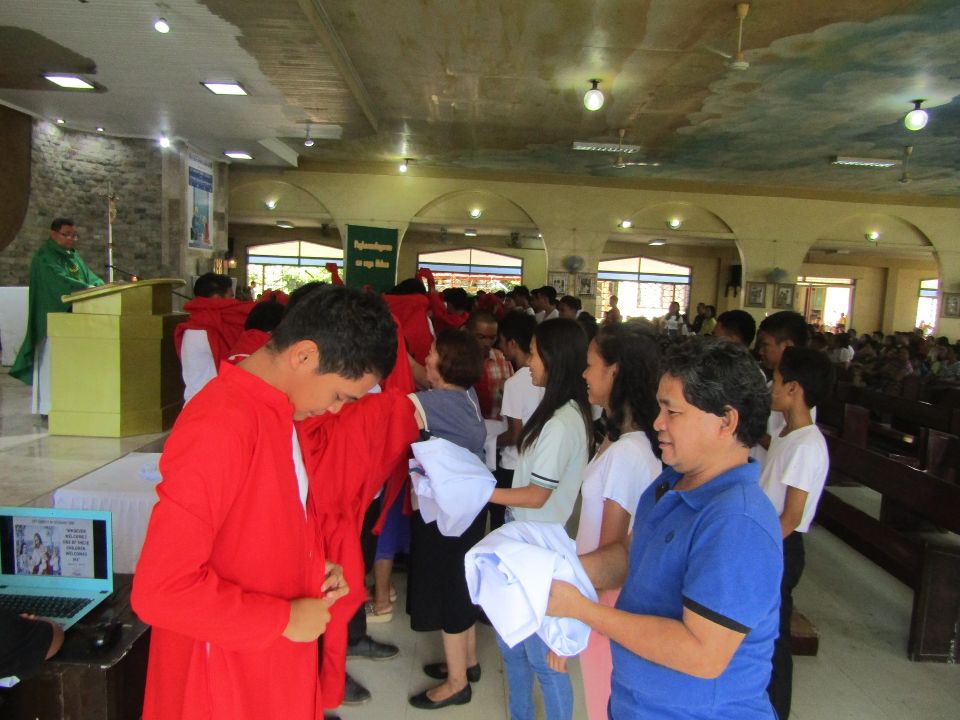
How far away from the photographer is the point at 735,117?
8219 mm

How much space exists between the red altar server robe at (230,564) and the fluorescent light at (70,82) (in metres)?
7.09

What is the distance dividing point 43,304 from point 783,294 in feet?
40.8

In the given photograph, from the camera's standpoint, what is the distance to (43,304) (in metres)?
5.84

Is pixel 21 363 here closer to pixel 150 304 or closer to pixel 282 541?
pixel 150 304

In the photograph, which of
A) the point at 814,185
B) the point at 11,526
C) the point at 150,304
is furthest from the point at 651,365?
the point at 814,185

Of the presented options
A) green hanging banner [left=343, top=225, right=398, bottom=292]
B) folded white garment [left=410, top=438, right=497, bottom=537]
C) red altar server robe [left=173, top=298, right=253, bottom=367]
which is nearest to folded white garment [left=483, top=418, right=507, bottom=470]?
folded white garment [left=410, top=438, right=497, bottom=537]

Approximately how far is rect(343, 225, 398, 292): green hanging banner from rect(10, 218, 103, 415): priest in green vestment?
2.57m

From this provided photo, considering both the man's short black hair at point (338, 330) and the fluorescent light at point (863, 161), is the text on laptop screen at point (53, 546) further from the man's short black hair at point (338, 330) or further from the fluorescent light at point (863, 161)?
the fluorescent light at point (863, 161)

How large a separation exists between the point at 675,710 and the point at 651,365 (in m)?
0.98

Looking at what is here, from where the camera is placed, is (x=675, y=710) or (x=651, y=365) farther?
(x=651, y=365)

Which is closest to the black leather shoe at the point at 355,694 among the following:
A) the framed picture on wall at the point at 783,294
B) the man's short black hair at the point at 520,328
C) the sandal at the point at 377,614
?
the sandal at the point at 377,614

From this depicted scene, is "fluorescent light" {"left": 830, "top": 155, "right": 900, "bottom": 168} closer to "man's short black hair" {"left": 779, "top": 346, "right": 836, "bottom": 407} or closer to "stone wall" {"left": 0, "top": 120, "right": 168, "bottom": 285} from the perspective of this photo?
"man's short black hair" {"left": 779, "top": 346, "right": 836, "bottom": 407}

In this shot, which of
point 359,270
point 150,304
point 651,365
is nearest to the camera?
point 651,365

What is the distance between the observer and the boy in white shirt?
215 cm
